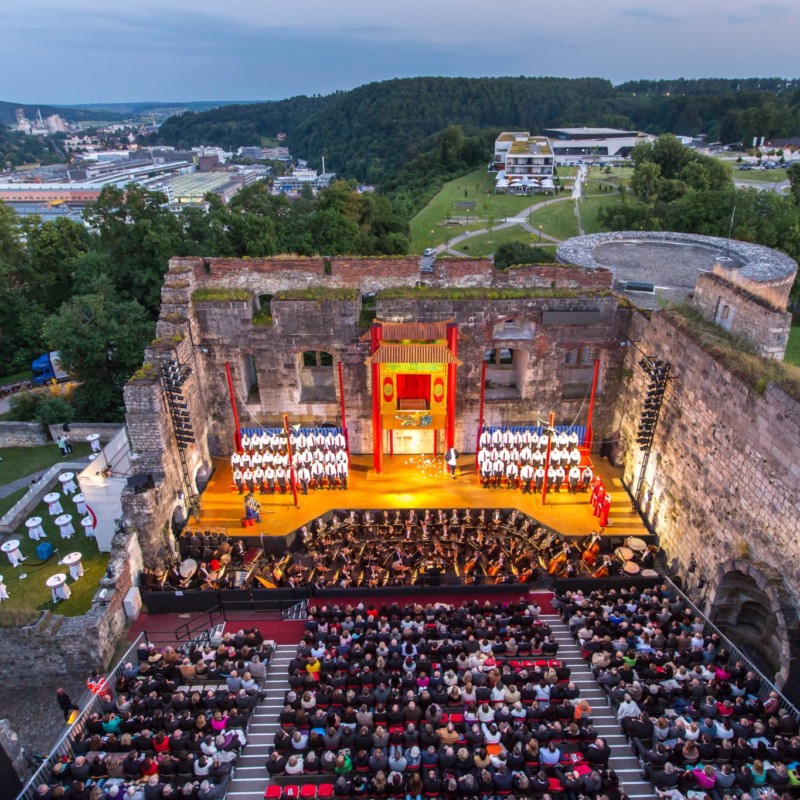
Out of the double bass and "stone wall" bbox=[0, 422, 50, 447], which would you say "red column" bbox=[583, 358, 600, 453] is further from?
"stone wall" bbox=[0, 422, 50, 447]

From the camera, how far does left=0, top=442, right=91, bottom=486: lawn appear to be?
24.6 m

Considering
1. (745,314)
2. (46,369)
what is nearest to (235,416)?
(745,314)

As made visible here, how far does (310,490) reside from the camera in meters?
20.7

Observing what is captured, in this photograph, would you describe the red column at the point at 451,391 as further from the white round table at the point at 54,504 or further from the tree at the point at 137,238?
the tree at the point at 137,238

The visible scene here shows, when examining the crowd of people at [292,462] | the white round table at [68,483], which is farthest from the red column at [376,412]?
the white round table at [68,483]

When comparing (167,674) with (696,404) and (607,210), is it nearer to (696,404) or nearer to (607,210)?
(696,404)

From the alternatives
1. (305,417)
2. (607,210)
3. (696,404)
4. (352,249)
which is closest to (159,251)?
(352,249)

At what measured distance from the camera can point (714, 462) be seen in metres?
A: 15.5

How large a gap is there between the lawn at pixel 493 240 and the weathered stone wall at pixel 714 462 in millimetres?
34784

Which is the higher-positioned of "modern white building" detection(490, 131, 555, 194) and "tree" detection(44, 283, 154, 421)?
"modern white building" detection(490, 131, 555, 194)

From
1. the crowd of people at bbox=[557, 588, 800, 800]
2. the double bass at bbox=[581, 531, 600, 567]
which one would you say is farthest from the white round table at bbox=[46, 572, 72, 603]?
the double bass at bbox=[581, 531, 600, 567]

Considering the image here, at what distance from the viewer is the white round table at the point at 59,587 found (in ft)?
53.7

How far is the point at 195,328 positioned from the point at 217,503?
6.27 meters

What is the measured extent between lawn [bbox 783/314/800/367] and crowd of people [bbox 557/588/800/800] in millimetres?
26047
